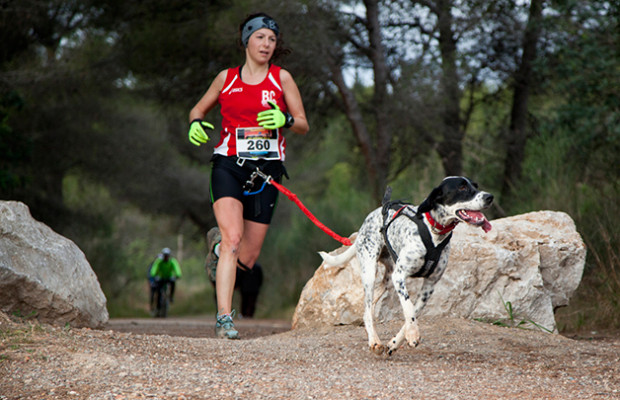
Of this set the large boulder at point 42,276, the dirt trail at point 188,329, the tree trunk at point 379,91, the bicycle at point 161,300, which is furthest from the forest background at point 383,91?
the large boulder at point 42,276

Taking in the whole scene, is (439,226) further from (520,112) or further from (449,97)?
(520,112)

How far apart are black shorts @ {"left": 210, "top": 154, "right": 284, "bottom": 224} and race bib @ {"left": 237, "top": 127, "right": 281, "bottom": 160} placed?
2.5 inches

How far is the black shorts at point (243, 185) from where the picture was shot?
5.46 m

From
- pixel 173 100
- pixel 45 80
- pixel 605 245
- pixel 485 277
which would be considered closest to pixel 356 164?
pixel 173 100

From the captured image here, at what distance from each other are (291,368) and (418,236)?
108 centimetres

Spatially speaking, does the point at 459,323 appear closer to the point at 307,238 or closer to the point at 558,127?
the point at 558,127

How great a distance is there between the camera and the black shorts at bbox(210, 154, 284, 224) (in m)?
5.46

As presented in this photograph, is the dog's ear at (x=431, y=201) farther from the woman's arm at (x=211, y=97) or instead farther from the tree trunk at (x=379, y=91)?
the tree trunk at (x=379, y=91)

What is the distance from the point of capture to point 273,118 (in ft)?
17.5

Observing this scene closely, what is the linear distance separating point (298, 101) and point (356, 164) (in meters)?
10.1

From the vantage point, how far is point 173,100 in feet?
44.0

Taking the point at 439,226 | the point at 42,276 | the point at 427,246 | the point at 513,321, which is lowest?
the point at 513,321

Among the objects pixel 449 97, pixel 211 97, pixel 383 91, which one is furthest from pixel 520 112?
pixel 211 97

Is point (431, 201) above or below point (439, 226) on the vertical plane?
above
